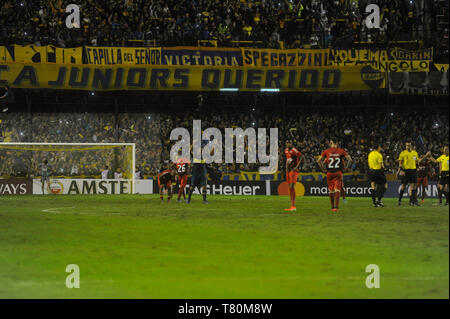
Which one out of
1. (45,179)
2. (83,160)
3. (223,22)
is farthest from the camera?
(223,22)

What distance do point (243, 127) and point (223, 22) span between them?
21.0 ft

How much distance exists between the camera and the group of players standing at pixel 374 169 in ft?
73.7

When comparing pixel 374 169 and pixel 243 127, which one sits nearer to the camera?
pixel 374 169

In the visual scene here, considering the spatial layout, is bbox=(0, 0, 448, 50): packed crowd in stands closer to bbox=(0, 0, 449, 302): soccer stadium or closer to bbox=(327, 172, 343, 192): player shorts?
bbox=(0, 0, 449, 302): soccer stadium

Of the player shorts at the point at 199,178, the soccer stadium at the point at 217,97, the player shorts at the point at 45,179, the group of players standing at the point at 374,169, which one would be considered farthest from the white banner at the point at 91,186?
the group of players standing at the point at 374,169

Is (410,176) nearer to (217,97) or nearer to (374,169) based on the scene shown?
(374,169)

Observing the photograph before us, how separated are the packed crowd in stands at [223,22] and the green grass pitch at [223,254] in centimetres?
2041

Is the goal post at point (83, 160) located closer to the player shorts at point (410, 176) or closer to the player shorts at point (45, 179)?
the player shorts at point (45, 179)

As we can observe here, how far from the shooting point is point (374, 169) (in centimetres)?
2614

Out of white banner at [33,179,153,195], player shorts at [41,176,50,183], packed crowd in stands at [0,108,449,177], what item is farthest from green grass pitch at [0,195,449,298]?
packed crowd in stands at [0,108,449,177]

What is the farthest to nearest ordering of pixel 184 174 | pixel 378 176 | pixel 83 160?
pixel 83 160, pixel 184 174, pixel 378 176

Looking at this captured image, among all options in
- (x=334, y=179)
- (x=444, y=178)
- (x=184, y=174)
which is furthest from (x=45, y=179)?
(x=444, y=178)

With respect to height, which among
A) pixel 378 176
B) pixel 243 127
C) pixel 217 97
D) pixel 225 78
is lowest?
pixel 378 176

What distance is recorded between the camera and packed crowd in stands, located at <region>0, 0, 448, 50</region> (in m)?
39.9
